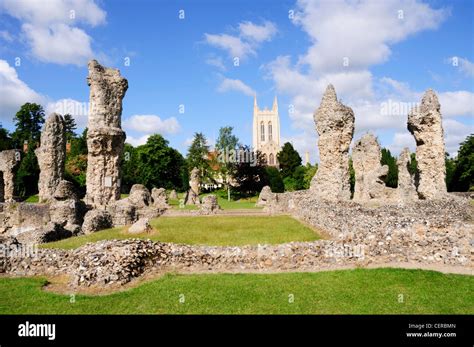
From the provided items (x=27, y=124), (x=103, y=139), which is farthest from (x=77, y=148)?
(x=103, y=139)

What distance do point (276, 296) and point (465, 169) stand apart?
4666 centimetres

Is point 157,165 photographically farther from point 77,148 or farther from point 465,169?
point 465,169

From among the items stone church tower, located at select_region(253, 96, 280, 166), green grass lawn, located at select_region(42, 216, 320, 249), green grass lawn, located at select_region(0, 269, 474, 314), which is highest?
stone church tower, located at select_region(253, 96, 280, 166)

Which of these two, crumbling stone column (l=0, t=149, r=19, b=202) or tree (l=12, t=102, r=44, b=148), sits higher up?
tree (l=12, t=102, r=44, b=148)

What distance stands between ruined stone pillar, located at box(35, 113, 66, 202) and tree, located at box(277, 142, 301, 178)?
2104 inches

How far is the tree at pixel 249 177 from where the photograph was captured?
5241cm

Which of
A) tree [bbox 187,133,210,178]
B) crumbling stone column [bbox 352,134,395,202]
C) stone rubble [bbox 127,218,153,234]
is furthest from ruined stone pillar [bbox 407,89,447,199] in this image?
tree [bbox 187,133,210,178]

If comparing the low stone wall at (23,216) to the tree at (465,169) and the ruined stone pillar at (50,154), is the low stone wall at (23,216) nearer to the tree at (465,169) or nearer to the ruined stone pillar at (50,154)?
the ruined stone pillar at (50,154)

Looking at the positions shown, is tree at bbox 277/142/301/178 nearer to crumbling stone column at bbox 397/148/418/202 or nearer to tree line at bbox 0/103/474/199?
tree line at bbox 0/103/474/199

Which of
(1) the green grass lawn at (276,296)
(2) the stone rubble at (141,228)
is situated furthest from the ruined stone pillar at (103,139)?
(1) the green grass lawn at (276,296)

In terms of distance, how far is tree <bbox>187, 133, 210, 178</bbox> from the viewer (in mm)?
65938

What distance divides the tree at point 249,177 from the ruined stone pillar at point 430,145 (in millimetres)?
28814

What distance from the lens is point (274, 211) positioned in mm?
27469
